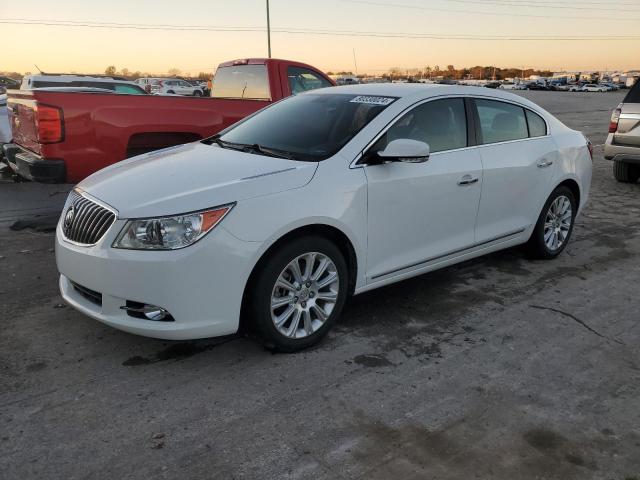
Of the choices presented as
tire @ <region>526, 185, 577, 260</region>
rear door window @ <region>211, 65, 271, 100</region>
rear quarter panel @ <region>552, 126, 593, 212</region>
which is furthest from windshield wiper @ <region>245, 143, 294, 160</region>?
rear door window @ <region>211, 65, 271, 100</region>

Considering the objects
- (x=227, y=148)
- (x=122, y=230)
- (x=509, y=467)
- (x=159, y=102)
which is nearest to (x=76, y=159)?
(x=159, y=102)

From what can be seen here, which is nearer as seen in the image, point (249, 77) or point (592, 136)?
point (249, 77)

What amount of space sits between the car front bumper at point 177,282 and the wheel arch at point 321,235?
9 centimetres

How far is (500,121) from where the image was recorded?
500 centimetres

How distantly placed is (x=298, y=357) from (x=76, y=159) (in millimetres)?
3461

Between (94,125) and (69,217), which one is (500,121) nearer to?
(69,217)

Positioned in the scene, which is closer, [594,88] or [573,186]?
[573,186]

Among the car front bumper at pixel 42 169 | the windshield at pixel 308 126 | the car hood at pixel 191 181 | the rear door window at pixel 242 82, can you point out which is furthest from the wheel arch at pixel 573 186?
the car front bumper at pixel 42 169

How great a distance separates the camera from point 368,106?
14.0ft

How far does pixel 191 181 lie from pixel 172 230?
43 cm

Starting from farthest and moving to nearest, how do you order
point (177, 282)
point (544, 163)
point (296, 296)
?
point (544, 163)
point (296, 296)
point (177, 282)

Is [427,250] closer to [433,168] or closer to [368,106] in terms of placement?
[433,168]

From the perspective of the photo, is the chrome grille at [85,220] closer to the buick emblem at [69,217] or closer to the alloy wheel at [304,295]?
the buick emblem at [69,217]

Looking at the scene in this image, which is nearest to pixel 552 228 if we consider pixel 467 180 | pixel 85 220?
pixel 467 180
